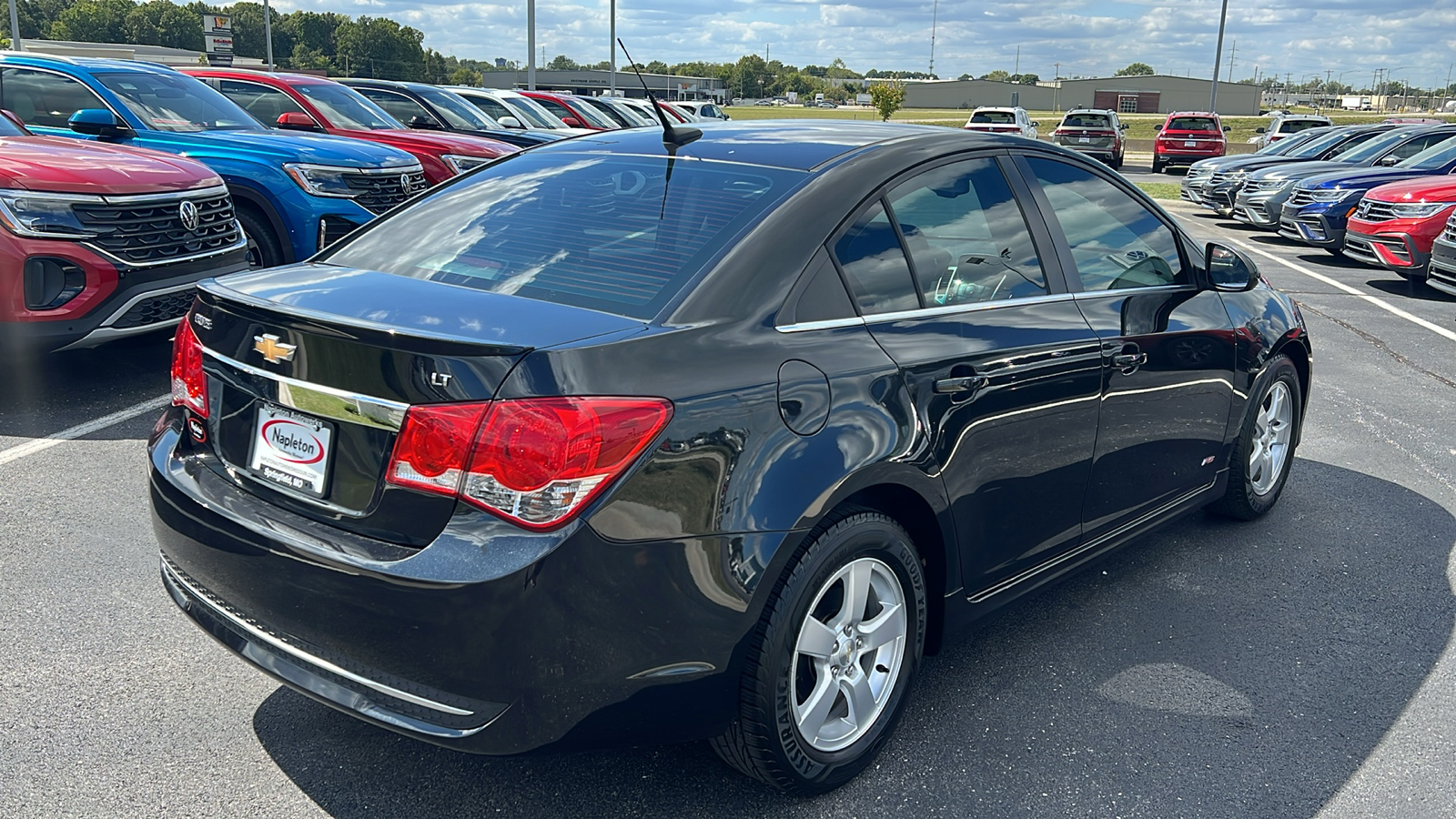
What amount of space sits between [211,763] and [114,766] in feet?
0.74

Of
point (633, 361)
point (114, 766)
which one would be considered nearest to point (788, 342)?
point (633, 361)

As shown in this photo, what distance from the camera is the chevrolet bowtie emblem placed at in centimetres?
253

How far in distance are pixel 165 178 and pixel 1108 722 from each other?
5718 mm

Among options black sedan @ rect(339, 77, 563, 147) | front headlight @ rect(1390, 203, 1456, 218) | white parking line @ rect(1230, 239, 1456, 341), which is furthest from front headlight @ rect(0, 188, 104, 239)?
front headlight @ rect(1390, 203, 1456, 218)

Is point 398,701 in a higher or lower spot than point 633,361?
lower

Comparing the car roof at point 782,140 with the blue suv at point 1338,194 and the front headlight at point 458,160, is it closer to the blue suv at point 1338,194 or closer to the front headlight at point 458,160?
the front headlight at point 458,160

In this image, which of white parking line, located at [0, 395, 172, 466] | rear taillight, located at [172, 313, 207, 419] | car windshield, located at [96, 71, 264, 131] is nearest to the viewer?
rear taillight, located at [172, 313, 207, 419]

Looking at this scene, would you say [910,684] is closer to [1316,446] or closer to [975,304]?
[975,304]

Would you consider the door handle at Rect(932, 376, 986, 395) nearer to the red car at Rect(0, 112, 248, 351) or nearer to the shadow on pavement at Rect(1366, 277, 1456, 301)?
the red car at Rect(0, 112, 248, 351)

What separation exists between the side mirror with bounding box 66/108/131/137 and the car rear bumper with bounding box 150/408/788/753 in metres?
6.44

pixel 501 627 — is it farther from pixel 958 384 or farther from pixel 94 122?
pixel 94 122

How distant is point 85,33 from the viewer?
393 ft

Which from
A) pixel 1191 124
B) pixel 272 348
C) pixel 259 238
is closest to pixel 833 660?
pixel 272 348

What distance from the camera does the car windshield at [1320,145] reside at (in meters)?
19.8
